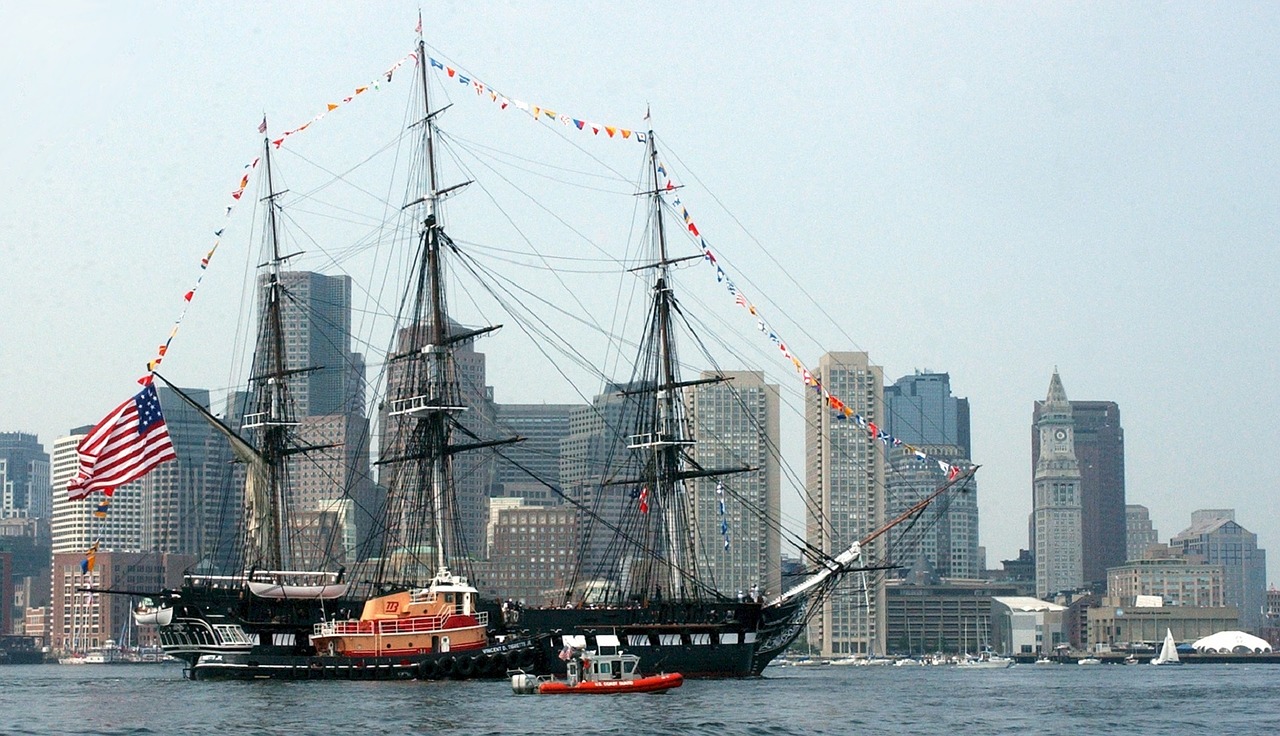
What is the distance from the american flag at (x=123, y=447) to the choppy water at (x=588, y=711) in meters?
11.3

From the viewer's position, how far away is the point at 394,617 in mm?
103438

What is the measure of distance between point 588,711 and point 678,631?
2446 centimetres

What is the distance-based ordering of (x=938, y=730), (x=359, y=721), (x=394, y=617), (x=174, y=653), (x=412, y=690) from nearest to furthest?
(x=359, y=721) → (x=938, y=730) → (x=412, y=690) → (x=394, y=617) → (x=174, y=653)

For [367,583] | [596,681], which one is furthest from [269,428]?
[596,681]

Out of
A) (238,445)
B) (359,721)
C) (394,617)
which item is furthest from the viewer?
(238,445)

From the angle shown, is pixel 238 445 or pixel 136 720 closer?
pixel 136 720

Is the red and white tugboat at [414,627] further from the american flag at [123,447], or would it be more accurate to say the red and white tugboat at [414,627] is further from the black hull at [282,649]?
the american flag at [123,447]

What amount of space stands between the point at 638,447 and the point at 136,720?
133ft

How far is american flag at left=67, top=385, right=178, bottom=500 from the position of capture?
96812 mm

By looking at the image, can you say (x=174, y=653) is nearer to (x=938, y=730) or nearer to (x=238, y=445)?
(x=238, y=445)

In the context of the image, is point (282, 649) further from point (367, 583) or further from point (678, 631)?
point (678, 631)

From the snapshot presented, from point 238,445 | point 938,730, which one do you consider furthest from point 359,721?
point 238,445

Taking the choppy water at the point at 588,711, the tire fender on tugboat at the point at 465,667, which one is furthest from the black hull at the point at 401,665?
the choppy water at the point at 588,711

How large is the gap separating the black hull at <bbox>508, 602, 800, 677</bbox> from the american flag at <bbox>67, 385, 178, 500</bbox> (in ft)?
73.6
